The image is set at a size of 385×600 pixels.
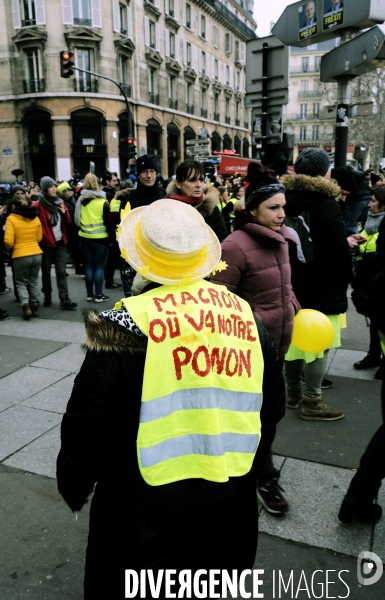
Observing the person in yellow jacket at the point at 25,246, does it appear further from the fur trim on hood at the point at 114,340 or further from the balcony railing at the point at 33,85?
the balcony railing at the point at 33,85

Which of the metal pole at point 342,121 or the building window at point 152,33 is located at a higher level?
the building window at point 152,33

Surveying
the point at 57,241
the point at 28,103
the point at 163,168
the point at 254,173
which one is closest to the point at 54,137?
the point at 28,103

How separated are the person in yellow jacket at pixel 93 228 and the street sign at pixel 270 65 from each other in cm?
292

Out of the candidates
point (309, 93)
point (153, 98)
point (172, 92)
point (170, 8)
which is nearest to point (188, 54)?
point (170, 8)

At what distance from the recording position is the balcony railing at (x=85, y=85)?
3197cm

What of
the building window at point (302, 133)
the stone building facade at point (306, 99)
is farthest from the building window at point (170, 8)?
the building window at point (302, 133)

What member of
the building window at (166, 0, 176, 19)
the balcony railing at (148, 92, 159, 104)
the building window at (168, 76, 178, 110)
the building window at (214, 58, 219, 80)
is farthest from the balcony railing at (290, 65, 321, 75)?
the balcony railing at (148, 92, 159, 104)

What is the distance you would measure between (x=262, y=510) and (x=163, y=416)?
1.78 meters

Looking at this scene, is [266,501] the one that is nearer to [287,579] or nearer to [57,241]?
[287,579]

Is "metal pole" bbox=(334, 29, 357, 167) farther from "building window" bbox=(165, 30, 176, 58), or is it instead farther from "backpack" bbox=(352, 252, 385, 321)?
"building window" bbox=(165, 30, 176, 58)

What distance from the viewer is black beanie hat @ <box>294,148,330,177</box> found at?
12.2 ft

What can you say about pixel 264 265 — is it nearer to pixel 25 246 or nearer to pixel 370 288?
pixel 370 288

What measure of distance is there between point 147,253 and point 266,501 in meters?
2.04

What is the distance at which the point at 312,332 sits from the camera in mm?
3170
